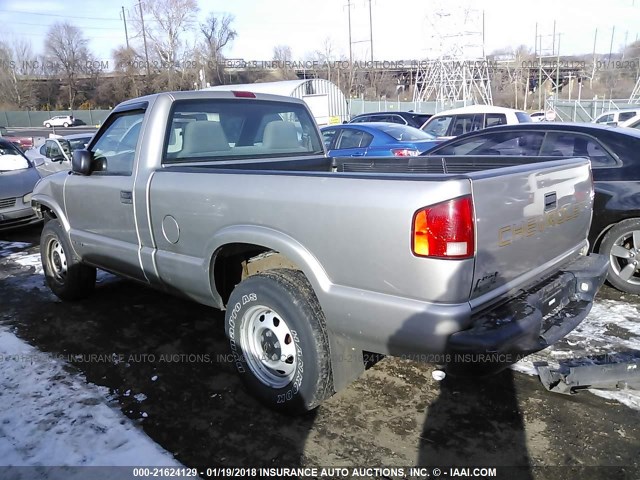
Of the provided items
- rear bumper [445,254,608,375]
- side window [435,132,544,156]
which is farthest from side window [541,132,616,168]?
rear bumper [445,254,608,375]

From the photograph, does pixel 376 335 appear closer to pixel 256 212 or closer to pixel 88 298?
pixel 256 212

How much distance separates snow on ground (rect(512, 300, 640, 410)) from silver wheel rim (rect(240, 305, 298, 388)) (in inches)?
66.9

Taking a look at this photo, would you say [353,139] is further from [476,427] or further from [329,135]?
[476,427]

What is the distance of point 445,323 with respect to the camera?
7.65 ft

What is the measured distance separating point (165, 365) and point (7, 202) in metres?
6.29

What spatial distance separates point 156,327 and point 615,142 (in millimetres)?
4685

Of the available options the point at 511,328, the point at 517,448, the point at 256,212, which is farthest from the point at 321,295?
the point at 517,448

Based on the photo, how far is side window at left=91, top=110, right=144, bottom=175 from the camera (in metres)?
4.08

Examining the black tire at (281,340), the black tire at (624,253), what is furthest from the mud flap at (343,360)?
the black tire at (624,253)

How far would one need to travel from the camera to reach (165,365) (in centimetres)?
388

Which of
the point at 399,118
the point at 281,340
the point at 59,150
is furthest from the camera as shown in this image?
the point at 399,118

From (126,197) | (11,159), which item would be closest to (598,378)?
(126,197)

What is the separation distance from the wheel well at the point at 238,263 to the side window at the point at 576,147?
3.51 meters

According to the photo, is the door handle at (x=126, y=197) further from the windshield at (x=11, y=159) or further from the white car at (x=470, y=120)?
the white car at (x=470, y=120)
